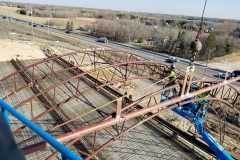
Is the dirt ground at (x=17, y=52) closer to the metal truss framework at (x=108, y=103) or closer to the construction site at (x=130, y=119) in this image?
the metal truss framework at (x=108, y=103)

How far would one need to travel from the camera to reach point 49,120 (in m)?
16.2

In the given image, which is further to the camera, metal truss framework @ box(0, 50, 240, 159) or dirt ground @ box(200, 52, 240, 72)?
dirt ground @ box(200, 52, 240, 72)

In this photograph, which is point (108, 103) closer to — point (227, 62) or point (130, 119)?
point (130, 119)

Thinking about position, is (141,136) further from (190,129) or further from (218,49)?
(218,49)

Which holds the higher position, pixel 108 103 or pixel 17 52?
pixel 108 103

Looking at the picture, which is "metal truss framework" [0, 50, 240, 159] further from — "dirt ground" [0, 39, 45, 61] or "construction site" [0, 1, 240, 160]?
"dirt ground" [0, 39, 45, 61]

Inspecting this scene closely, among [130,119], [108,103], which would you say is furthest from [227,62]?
[108,103]

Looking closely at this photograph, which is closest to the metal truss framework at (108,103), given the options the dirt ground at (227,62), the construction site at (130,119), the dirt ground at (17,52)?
the construction site at (130,119)

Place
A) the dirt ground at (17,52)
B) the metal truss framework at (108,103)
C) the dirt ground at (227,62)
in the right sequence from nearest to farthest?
the metal truss framework at (108,103) < the dirt ground at (17,52) < the dirt ground at (227,62)

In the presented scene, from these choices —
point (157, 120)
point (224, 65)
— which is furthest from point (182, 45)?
point (157, 120)

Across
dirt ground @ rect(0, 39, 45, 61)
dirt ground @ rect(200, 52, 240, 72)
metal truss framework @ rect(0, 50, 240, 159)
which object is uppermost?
metal truss framework @ rect(0, 50, 240, 159)

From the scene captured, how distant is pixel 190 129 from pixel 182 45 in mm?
37915

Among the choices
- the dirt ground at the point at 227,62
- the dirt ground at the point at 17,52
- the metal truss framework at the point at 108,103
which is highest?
the metal truss framework at the point at 108,103

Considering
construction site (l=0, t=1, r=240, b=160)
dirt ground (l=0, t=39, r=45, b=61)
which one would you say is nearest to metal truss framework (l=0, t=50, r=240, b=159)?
construction site (l=0, t=1, r=240, b=160)
